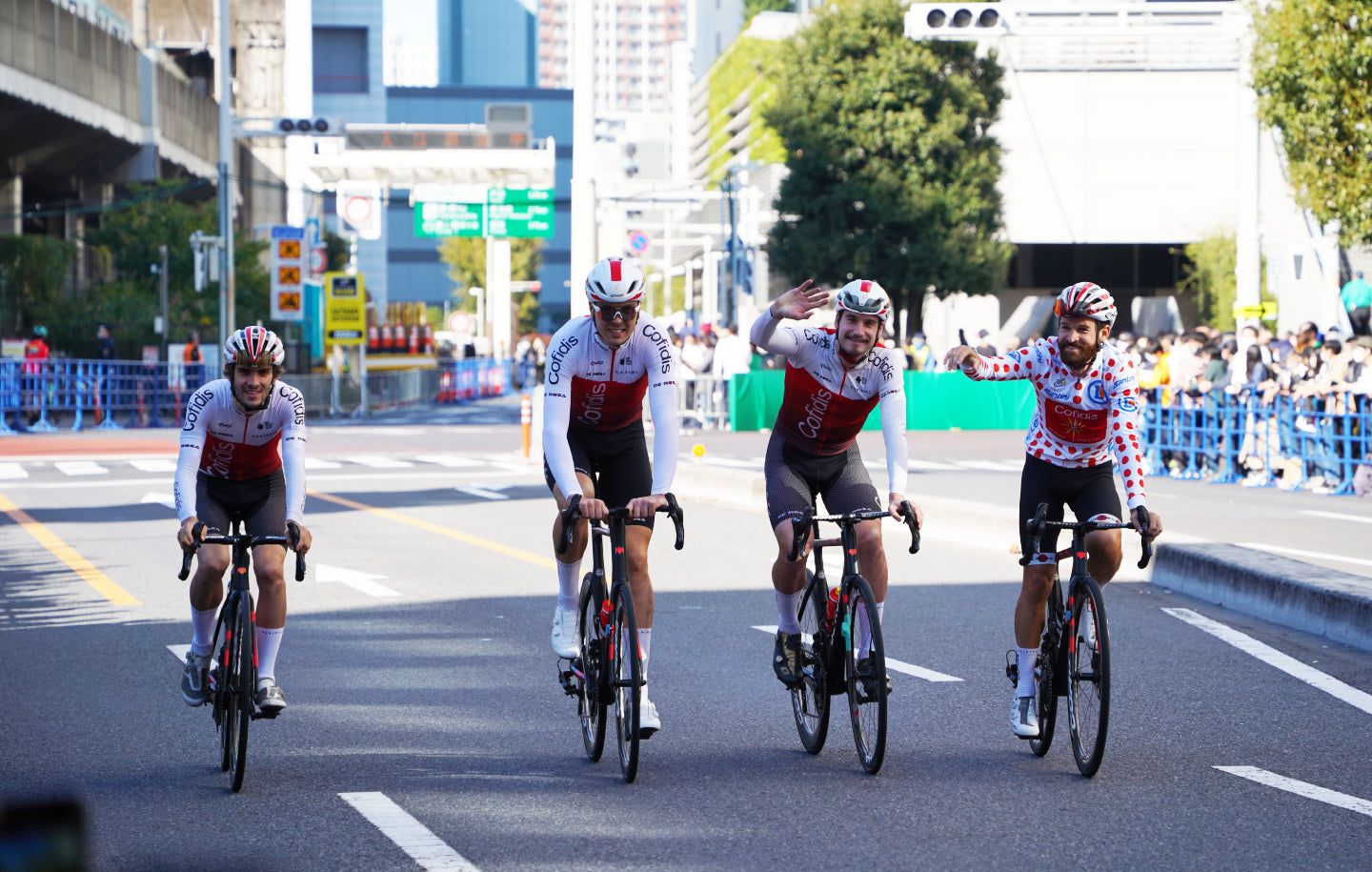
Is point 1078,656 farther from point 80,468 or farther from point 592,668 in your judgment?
point 80,468

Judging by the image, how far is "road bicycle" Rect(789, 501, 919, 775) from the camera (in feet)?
20.3

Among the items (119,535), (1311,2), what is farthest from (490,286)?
(119,535)

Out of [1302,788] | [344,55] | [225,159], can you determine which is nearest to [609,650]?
[1302,788]

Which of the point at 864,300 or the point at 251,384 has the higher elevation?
the point at 864,300

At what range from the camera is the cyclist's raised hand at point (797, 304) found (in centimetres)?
638

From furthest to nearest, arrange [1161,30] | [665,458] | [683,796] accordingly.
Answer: [1161,30], [665,458], [683,796]

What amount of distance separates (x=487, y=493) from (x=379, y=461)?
19.1ft

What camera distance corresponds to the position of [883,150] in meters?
47.4

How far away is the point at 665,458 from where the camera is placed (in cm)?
646

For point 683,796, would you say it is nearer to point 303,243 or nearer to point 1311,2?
point 1311,2

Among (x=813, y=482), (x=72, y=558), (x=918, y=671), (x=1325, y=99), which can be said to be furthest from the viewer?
(x=1325, y=99)

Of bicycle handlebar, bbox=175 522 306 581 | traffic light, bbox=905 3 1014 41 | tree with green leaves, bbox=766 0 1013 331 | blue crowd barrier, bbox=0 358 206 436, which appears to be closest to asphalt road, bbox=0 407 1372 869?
bicycle handlebar, bbox=175 522 306 581

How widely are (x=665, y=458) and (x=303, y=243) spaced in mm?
34016

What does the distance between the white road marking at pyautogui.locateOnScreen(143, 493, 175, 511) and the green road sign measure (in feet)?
95.6
